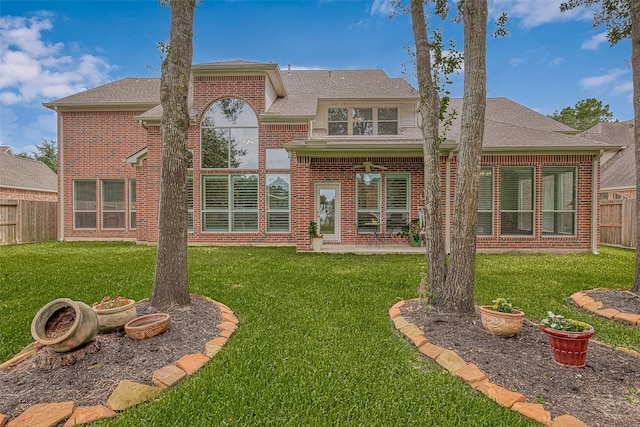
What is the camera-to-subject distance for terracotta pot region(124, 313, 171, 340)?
3.22m

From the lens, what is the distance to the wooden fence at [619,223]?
11156 mm

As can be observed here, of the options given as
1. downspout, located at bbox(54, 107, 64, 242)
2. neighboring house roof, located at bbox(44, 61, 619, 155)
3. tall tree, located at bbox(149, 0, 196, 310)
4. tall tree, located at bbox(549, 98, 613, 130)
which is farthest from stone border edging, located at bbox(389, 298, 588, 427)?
tall tree, located at bbox(549, 98, 613, 130)

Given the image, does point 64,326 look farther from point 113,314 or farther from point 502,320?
point 502,320

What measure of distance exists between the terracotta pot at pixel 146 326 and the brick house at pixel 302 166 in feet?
21.3

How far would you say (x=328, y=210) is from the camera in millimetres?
11070

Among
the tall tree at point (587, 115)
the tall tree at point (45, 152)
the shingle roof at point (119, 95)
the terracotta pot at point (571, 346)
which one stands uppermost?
the tall tree at point (587, 115)

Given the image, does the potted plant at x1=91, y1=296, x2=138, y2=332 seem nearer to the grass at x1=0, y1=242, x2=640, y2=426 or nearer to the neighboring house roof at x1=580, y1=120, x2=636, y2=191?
the grass at x1=0, y1=242, x2=640, y2=426

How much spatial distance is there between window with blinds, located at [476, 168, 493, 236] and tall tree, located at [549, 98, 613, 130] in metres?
26.6

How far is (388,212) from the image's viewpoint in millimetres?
10617

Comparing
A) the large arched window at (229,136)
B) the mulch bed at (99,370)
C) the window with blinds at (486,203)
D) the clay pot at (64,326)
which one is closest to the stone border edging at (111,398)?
the mulch bed at (99,370)

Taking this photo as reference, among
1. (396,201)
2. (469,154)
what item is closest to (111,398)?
(469,154)

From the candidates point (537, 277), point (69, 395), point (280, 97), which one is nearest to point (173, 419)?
point (69, 395)

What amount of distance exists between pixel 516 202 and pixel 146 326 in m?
10.6

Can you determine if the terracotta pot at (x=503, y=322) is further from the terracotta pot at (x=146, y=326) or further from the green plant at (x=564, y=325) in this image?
the terracotta pot at (x=146, y=326)
